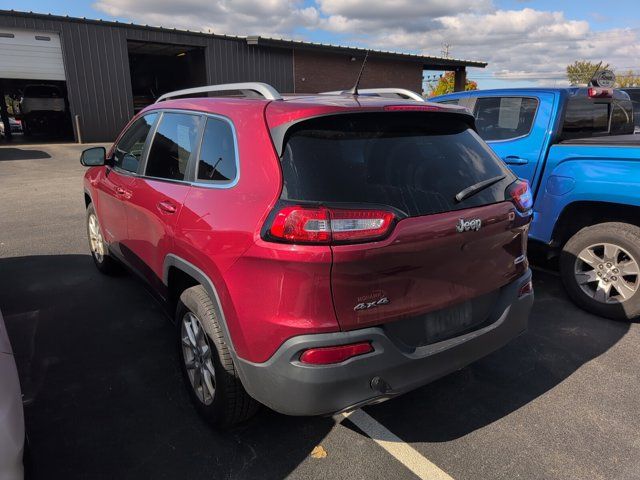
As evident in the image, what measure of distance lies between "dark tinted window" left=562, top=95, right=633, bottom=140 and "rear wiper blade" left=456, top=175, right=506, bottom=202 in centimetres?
241

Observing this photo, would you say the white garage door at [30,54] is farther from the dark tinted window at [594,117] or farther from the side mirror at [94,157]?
the dark tinted window at [594,117]

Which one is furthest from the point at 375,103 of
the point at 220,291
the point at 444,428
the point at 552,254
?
the point at 552,254

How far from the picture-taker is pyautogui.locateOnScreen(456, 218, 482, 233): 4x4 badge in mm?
2275

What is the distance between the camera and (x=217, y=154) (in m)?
2.60

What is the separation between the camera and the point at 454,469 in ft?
7.83

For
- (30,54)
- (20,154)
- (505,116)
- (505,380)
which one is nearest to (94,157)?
(505,380)

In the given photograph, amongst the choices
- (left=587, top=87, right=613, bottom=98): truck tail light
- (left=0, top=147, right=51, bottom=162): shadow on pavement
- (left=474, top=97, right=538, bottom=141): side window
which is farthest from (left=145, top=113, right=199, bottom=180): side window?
(left=0, top=147, right=51, bottom=162): shadow on pavement

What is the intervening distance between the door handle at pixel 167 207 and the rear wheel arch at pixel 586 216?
3.26 m

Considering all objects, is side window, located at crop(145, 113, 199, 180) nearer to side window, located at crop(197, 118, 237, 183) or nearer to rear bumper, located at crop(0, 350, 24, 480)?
side window, located at crop(197, 118, 237, 183)

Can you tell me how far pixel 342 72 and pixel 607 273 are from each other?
2514cm

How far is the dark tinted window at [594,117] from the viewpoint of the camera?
180 inches

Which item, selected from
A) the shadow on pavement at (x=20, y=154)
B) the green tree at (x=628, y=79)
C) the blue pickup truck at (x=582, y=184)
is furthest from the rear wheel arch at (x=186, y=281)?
the green tree at (x=628, y=79)

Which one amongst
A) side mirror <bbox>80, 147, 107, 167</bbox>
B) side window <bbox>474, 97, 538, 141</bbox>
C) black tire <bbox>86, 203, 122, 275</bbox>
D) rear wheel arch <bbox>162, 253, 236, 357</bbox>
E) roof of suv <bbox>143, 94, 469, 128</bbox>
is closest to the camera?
roof of suv <bbox>143, 94, 469, 128</bbox>

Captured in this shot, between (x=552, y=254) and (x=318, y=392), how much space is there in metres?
3.30
